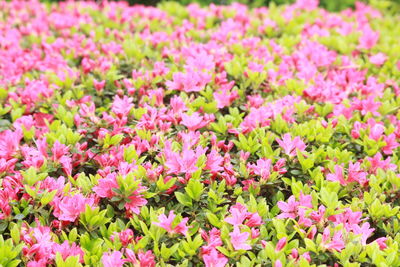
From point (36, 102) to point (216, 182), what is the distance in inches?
56.4

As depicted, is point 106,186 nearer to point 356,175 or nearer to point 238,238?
point 238,238

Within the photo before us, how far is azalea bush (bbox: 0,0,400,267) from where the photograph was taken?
2.05m

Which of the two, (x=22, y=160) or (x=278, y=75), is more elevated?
(x=278, y=75)

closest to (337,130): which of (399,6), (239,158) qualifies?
(239,158)

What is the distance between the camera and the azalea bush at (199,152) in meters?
2.05

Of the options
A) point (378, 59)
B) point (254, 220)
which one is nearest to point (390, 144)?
point (254, 220)

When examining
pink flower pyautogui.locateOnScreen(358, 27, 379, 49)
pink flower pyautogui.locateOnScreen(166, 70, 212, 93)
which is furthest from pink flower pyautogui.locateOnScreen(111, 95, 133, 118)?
pink flower pyautogui.locateOnScreen(358, 27, 379, 49)

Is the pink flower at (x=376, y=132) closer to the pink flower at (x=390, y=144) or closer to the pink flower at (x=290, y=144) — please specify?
the pink flower at (x=390, y=144)

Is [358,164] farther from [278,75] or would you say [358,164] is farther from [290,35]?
[290,35]

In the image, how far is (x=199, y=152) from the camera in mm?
2389

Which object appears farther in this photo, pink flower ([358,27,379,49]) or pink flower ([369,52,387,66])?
pink flower ([358,27,379,49])

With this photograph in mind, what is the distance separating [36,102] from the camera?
3125mm

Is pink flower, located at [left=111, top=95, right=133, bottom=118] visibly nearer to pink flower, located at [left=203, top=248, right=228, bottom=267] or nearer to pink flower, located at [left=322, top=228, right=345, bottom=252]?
pink flower, located at [left=203, top=248, right=228, bottom=267]

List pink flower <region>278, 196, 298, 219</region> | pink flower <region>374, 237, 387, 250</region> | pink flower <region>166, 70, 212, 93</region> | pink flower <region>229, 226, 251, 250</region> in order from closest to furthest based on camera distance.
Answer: pink flower <region>229, 226, 251, 250</region>, pink flower <region>374, 237, 387, 250</region>, pink flower <region>278, 196, 298, 219</region>, pink flower <region>166, 70, 212, 93</region>
